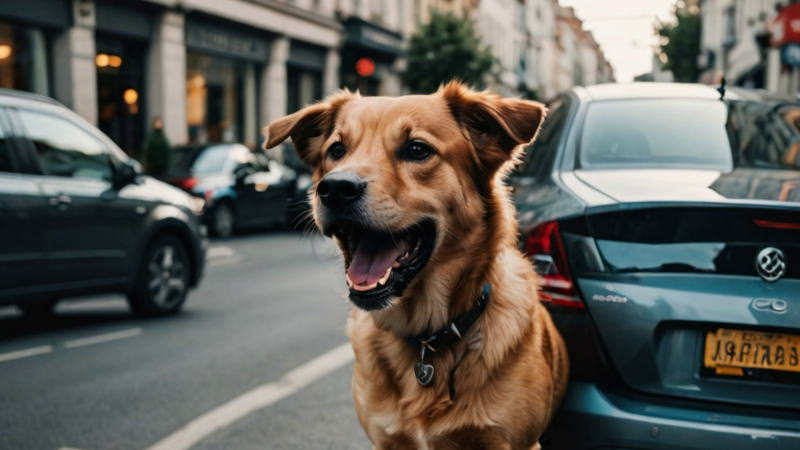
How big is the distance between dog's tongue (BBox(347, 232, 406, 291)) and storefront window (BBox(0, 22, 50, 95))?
15593 mm

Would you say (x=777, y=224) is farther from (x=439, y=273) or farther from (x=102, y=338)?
(x=102, y=338)

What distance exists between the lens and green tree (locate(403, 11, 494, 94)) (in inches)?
1389

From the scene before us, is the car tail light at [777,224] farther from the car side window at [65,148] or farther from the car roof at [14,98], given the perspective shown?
the car roof at [14,98]

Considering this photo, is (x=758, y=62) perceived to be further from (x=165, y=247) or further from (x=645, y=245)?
(x=645, y=245)

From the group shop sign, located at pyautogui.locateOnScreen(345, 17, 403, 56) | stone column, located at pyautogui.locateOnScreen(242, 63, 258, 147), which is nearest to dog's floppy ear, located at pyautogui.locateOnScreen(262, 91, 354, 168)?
stone column, located at pyautogui.locateOnScreen(242, 63, 258, 147)

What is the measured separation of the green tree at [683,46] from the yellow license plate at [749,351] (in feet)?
184

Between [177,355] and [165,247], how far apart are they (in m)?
2.08

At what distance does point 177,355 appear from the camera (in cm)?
636

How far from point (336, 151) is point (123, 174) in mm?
4771

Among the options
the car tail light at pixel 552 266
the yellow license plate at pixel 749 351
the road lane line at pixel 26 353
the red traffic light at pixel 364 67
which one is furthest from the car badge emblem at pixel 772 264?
the red traffic light at pixel 364 67

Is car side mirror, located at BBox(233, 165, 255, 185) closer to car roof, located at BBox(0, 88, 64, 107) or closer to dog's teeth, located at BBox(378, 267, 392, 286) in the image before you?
car roof, located at BBox(0, 88, 64, 107)

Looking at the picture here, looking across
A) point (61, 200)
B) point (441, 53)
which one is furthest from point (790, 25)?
point (441, 53)

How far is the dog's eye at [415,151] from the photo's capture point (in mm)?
3242

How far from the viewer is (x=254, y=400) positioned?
5.12m
